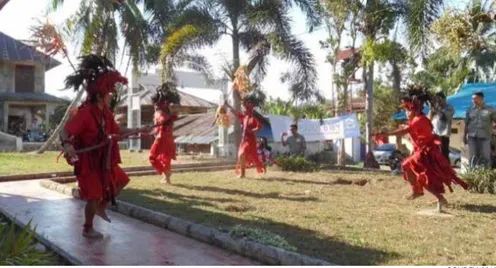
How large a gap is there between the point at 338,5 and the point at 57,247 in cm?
1444

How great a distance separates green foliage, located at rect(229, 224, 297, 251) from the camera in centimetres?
486

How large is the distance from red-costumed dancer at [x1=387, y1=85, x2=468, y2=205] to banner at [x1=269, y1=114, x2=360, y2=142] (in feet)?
29.5

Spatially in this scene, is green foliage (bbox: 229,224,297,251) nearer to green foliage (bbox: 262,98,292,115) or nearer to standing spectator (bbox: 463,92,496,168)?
standing spectator (bbox: 463,92,496,168)

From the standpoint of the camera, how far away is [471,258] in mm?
4578

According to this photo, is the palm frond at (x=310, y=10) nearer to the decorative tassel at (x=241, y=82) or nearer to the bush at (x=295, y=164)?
the decorative tassel at (x=241, y=82)

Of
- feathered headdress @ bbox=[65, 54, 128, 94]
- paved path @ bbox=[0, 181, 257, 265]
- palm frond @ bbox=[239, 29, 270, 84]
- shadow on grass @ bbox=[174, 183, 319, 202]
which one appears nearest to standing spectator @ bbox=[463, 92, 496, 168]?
shadow on grass @ bbox=[174, 183, 319, 202]

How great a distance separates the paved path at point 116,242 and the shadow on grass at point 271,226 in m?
0.49

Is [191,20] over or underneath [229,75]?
over

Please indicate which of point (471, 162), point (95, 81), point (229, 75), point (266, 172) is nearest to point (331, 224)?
point (95, 81)

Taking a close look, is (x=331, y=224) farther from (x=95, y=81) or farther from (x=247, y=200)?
(x=95, y=81)

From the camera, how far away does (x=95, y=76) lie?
598cm

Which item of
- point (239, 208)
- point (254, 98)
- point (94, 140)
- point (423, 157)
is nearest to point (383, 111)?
point (254, 98)

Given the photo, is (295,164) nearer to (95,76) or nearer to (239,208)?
(239,208)

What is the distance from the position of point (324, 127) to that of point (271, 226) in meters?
11.7
